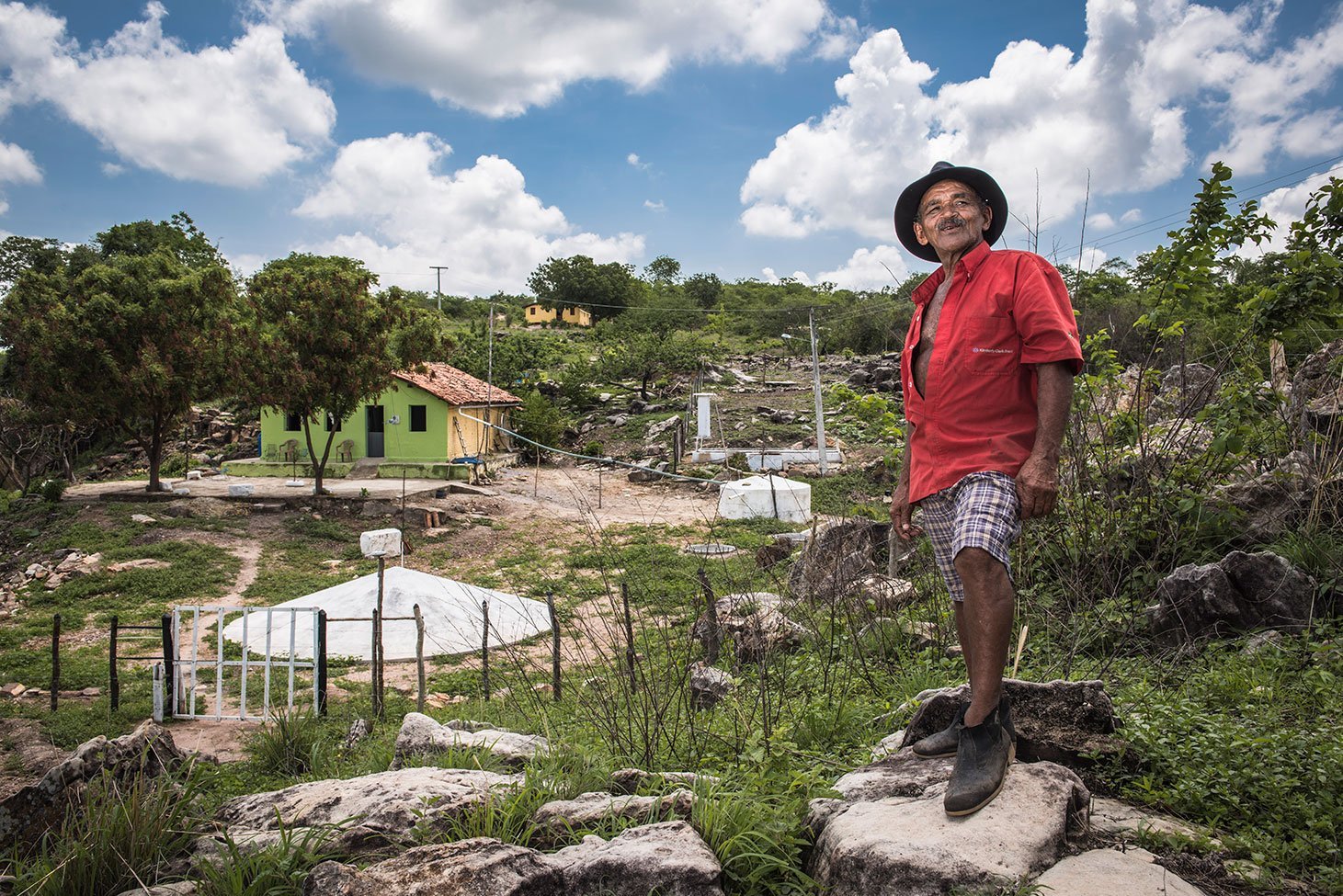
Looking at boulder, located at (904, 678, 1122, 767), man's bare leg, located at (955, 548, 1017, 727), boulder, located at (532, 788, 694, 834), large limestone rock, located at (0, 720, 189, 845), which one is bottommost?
large limestone rock, located at (0, 720, 189, 845)

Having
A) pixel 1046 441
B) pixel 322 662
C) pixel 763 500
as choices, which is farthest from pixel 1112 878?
pixel 763 500

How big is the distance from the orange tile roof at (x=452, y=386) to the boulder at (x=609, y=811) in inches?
798

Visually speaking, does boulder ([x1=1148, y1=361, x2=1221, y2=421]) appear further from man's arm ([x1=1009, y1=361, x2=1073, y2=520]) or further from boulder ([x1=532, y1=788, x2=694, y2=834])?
boulder ([x1=532, y1=788, x2=694, y2=834])

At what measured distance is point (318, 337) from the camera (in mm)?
18500

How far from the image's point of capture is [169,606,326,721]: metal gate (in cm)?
793

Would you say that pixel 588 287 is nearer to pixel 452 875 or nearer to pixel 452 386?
pixel 452 386

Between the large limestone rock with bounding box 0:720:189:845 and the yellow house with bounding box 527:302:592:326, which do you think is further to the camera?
the yellow house with bounding box 527:302:592:326

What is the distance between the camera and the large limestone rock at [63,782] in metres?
3.16

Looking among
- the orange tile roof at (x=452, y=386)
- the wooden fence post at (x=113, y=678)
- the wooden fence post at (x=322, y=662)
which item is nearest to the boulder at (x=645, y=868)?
the wooden fence post at (x=322, y=662)

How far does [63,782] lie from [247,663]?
16.9ft

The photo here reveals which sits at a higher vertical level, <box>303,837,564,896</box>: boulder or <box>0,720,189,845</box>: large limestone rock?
<box>303,837,564,896</box>: boulder

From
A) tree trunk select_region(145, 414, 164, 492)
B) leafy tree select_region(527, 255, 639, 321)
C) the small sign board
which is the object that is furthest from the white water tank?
leafy tree select_region(527, 255, 639, 321)

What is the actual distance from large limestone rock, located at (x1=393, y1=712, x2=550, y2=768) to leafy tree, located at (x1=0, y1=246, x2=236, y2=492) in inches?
667

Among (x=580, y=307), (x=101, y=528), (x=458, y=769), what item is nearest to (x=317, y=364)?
(x=101, y=528)
